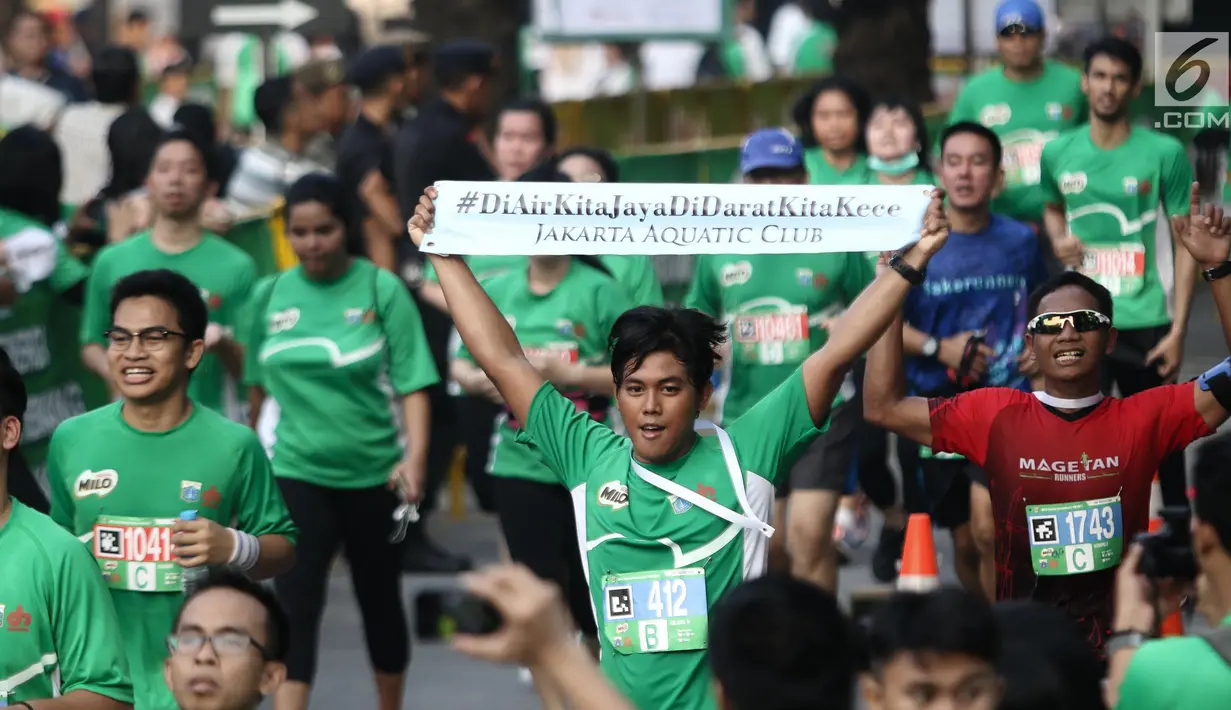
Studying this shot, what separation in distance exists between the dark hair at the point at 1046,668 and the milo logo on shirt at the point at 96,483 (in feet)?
10.2

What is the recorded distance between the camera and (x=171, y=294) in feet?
21.8

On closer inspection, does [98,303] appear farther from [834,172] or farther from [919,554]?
[834,172]

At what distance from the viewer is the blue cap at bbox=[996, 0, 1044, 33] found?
37.4ft

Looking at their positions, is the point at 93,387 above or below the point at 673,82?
below

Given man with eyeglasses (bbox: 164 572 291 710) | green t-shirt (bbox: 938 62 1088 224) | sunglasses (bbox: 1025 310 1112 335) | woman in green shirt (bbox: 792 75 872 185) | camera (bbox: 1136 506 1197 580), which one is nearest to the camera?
camera (bbox: 1136 506 1197 580)

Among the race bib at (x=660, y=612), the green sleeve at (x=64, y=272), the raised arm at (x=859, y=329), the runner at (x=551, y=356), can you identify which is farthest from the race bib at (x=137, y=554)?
the green sleeve at (x=64, y=272)

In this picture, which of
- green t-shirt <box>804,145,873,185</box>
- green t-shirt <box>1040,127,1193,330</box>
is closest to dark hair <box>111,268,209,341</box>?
green t-shirt <box>804,145,873,185</box>

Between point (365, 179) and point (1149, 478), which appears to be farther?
point (365, 179)

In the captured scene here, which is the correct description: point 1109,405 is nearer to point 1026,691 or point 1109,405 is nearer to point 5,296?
point 1026,691

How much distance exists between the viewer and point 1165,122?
11.4 metres

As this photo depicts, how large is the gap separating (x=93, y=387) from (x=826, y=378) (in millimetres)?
5298

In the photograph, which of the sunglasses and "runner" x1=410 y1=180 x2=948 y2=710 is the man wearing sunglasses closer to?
the sunglasses

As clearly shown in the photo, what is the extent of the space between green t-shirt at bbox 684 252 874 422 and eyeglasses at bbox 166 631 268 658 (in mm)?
4158

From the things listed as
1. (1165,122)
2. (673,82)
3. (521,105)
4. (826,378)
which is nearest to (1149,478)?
(826,378)
